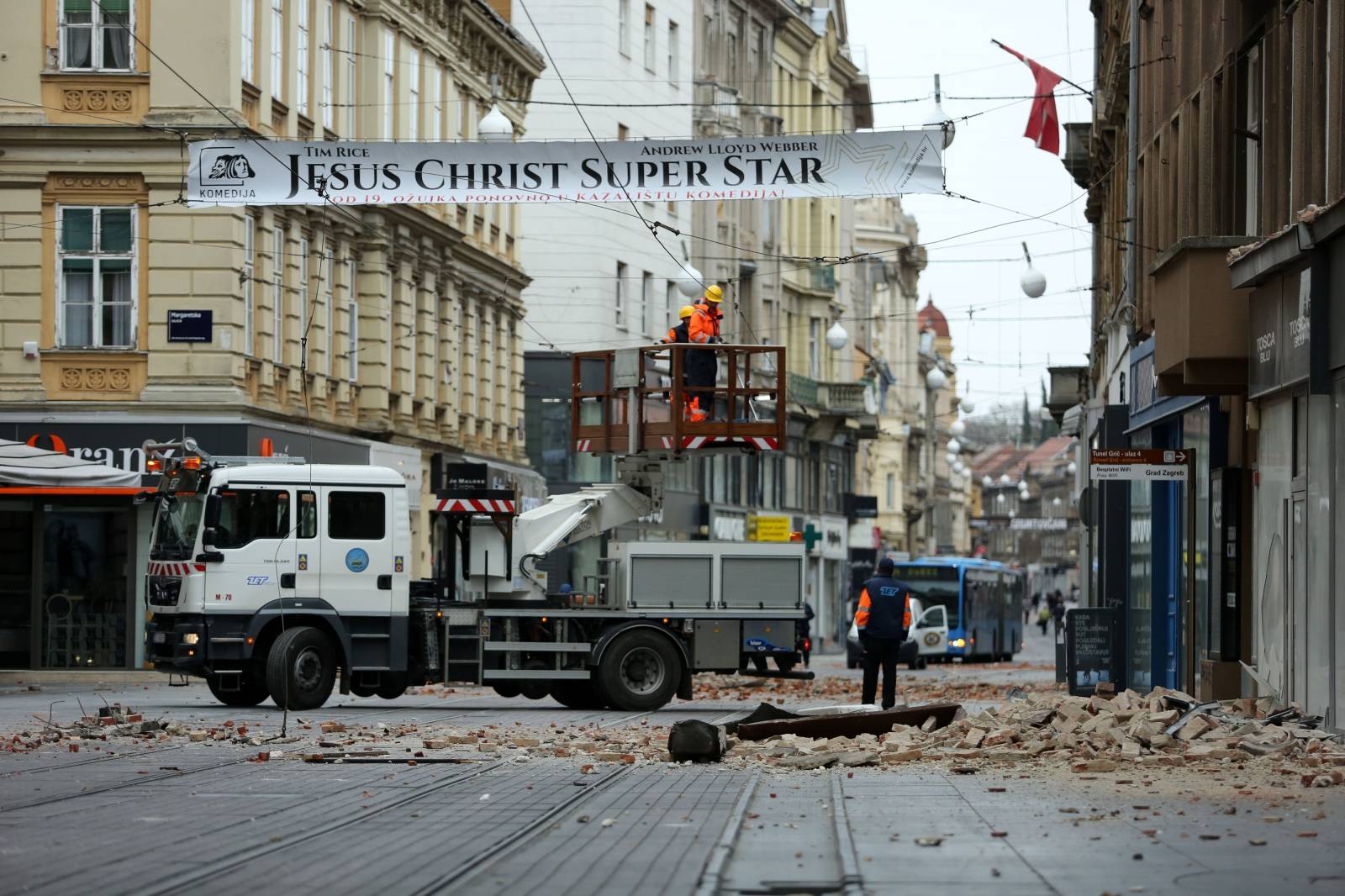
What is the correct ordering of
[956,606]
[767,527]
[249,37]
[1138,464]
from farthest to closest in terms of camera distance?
[767,527], [956,606], [249,37], [1138,464]

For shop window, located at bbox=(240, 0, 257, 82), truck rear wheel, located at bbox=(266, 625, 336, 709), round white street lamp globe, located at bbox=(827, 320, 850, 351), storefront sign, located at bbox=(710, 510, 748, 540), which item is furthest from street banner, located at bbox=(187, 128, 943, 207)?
storefront sign, located at bbox=(710, 510, 748, 540)

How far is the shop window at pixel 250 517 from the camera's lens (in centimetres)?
2492

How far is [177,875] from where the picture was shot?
10.1 meters

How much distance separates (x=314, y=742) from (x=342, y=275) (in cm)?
2284

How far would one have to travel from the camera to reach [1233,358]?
20.3 m

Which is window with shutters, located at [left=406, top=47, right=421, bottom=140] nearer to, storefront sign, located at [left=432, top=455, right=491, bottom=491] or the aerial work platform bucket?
the aerial work platform bucket

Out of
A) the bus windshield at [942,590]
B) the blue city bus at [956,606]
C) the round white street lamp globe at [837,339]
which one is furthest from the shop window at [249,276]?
the round white street lamp globe at [837,339]

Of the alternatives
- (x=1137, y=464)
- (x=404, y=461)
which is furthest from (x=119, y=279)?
(x=1137, y=464)

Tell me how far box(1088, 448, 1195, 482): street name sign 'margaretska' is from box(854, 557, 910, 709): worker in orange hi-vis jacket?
2.86m

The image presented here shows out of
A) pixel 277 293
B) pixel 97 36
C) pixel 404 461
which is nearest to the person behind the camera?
pixel 97 36

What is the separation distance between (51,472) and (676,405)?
8.73 metres

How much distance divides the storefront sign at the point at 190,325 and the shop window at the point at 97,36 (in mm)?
3885

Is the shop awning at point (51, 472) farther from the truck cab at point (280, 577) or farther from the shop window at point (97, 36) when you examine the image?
the shop window at point (97, 36)

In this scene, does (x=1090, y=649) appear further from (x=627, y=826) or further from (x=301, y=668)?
(x=627, y=826)
